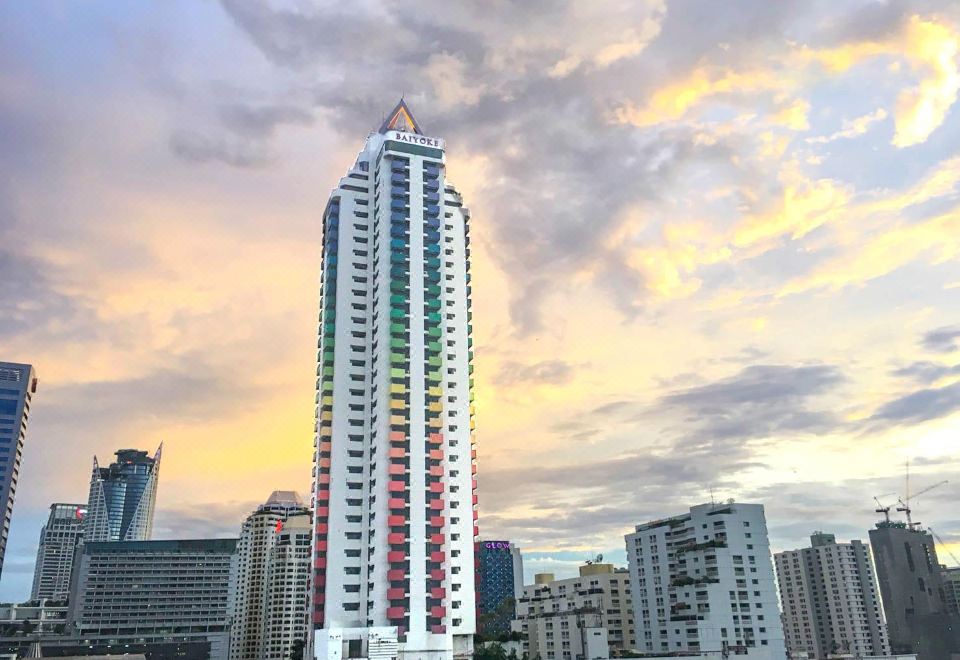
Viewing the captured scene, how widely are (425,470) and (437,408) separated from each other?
1209cm

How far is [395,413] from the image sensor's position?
142 meters

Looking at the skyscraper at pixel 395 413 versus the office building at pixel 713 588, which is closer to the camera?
the skyscraper at pixel 395 413

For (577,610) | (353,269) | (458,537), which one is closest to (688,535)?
(577,610)

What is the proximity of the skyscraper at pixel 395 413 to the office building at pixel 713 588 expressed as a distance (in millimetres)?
55361

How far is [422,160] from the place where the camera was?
161250 mm

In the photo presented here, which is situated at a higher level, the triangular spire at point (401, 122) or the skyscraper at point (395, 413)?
the triangular spire at point (401, 122)

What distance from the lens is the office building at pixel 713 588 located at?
531 feet

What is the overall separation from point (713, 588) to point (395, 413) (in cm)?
7859

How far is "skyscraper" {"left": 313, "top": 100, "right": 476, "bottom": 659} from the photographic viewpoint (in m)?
134

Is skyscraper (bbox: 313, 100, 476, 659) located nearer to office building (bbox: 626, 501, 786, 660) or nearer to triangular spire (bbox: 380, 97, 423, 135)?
triangular spire (bbox: 380, 97, 423, 135)

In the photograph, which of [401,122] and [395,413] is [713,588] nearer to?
[395,413]

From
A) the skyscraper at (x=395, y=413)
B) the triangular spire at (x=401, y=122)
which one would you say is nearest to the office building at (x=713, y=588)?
the skyscraper at (x=395, y=413)

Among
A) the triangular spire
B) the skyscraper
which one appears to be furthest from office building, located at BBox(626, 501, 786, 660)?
the triangular spire

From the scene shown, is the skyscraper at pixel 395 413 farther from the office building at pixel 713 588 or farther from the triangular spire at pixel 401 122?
the office building at pixel 713 588
